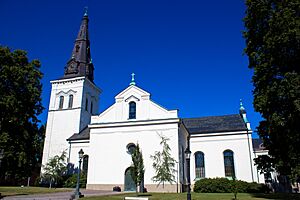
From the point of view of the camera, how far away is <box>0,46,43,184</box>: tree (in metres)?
24.3

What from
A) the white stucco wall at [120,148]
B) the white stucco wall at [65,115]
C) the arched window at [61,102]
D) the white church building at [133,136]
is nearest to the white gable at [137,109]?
the white church building at [133,136]

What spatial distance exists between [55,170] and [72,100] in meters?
12.5

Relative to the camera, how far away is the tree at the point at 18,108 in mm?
24281

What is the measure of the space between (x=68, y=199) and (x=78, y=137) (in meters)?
20.8

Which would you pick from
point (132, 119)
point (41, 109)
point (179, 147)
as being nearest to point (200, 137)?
point (179, 147)

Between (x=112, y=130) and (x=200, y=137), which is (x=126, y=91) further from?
(x=200, y=137)

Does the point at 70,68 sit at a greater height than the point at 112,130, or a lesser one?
greater

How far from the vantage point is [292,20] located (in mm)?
15984

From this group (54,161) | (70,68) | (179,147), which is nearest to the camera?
(179,147)

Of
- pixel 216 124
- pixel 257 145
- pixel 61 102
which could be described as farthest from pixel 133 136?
pixel 257 145

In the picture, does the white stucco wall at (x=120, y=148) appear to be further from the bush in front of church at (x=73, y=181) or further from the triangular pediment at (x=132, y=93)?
the bush in front of church at (x=73, y=181)

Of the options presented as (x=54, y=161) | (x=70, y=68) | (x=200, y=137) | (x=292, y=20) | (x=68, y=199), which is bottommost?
(x=68, y=199)

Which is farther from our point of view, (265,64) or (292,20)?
(265,64)

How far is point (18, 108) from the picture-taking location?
976 inches
